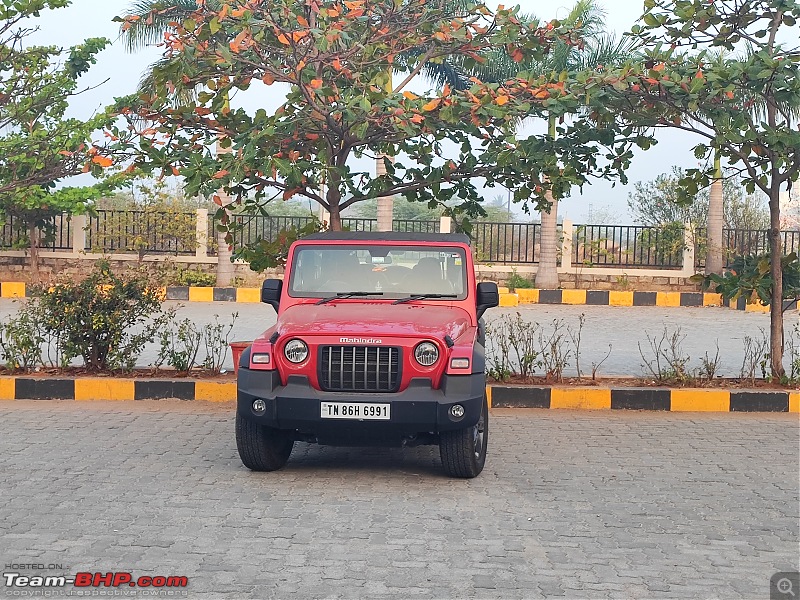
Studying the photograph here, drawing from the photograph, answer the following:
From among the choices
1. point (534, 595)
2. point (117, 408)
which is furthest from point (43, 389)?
point (534, 595)

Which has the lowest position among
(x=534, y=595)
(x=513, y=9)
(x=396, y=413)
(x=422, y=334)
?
(x=534, y=595)

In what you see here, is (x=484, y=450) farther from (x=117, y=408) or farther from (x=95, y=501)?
Result: (x=117, y=408)

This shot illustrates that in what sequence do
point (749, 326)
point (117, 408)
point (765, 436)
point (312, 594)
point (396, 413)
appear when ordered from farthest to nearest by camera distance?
1. point (749, 326)
2. point (117, 408)
3. point (765, 436)
4. point (396, 413)
5. point (312, 594)

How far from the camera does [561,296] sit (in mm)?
24625

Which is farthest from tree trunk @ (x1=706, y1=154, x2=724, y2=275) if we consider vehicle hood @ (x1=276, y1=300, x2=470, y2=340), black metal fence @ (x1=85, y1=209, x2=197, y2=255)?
vehicle hood @ (x1=276, y1=300, x2=470, y2=340)

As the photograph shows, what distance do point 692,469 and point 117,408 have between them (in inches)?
211

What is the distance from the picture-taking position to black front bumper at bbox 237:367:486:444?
7102mm

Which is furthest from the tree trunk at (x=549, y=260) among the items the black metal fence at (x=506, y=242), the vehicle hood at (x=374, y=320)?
the vehicle hood at (x=374, y=320)

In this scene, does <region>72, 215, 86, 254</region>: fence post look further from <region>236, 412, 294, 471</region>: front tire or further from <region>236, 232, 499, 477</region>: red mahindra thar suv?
Result: <region>236, 412, 294, 471</region>: front tire

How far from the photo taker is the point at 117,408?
10344 millimetres

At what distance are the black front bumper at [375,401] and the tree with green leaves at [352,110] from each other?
3285 mm

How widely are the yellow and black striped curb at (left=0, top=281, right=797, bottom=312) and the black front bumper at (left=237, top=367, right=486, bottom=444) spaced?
16.3 meters

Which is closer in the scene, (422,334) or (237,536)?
(237,536)

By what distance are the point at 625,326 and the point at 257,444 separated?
42.0 ft
